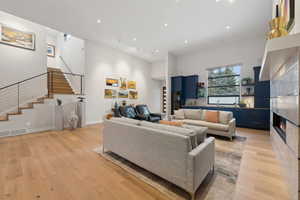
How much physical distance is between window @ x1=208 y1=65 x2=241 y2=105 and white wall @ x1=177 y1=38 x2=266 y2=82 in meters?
0.28

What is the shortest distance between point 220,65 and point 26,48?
8586 millimetres

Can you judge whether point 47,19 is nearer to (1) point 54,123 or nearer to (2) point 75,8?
(2) point 75,8

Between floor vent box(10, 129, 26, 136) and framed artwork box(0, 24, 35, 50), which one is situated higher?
framed artwork box(0, 24, 35, 50)

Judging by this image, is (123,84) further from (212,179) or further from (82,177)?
(212,179)

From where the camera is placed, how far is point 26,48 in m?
5.07

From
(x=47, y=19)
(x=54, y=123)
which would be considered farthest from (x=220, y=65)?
(x=54, y=123)

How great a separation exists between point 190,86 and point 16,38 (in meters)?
7.84

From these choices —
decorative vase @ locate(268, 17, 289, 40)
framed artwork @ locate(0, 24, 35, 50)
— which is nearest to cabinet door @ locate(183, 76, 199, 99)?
decorative vase @ locate(268, 17, 289, 40)

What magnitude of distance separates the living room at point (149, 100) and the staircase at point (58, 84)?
7 cm

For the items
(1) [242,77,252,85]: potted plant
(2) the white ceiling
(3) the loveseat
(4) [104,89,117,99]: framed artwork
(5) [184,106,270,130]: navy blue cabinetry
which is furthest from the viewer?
(4) [104,89,117,99]: framed artwork

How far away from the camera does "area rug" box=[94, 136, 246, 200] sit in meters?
1.60

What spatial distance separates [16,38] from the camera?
4.86 metres

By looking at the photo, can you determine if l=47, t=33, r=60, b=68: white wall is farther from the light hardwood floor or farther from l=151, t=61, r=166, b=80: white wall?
l=151, t=61, r=166, b=80: white wall

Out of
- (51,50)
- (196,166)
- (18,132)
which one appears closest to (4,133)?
(18,132)
